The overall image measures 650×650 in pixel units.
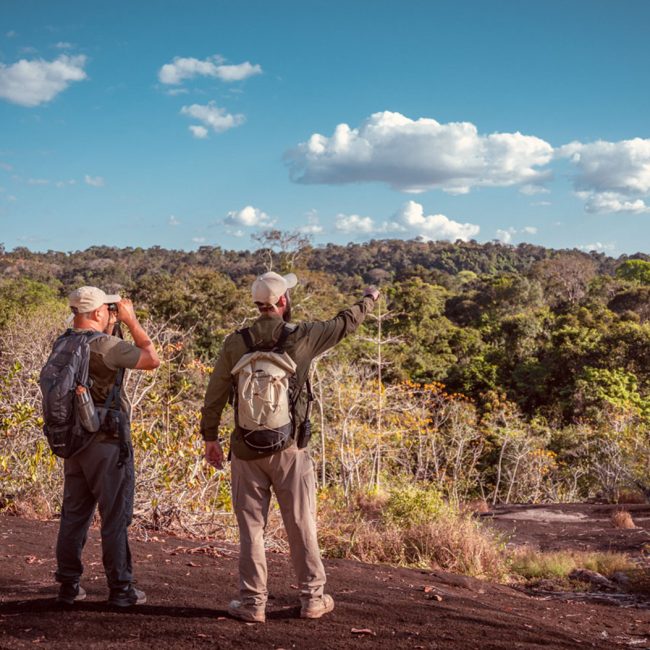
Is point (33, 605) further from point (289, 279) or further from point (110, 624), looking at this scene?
point (289, 279)

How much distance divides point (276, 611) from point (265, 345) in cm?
137

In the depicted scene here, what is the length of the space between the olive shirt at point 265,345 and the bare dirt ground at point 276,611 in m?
0.85

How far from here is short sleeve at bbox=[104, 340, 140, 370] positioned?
329 centimetres

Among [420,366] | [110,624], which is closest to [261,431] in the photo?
[110,624]

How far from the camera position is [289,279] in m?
3.55

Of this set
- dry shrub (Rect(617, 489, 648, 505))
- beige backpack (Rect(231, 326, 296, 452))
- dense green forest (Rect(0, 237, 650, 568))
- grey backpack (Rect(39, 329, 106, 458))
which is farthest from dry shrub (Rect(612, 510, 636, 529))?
grey backpack (Rect(39, 329, 106, 458))

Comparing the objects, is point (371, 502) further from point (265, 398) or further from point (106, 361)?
point (106, 361)

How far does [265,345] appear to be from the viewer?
11.1 ft

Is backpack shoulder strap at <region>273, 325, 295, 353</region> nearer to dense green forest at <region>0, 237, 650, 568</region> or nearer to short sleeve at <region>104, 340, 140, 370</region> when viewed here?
short sleeve at <region>104, 340, 140, 370</region>

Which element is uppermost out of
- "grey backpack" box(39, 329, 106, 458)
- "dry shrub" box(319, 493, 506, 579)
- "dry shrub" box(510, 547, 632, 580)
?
"grey backpack" box(39, 329, 106, 458)

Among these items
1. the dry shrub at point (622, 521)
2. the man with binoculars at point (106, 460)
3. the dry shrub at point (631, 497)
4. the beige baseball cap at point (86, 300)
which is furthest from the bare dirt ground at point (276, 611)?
the dry shrub at point (631, 497)

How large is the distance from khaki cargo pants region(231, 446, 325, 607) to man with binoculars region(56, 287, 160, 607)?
550mm

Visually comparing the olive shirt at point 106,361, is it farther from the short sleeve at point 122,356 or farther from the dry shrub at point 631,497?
the dry shrub at point 631,497

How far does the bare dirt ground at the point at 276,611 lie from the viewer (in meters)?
3.23
